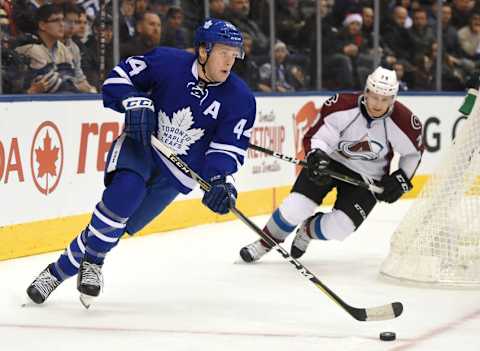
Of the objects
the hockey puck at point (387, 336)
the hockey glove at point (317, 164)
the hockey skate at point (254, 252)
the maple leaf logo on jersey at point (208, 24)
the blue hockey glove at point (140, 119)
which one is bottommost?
the hockey skate at point (254, 252)

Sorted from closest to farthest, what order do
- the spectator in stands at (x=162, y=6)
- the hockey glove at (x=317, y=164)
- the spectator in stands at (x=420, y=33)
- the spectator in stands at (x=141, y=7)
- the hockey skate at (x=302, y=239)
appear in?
1. the hockey glove at (x=317, y=164)
2. the hockey skate at (x=302, y=239)
3. the spectator in stands at (x=141, y=7)
4. the spectator in stands at (x=162, y=6)
5. the spectator in stands at (x=420, y=33)

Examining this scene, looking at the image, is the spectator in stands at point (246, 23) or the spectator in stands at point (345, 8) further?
the spectator in stands at point (345, 8)

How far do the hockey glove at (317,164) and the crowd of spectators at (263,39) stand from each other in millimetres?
942

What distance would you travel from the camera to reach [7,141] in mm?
5383

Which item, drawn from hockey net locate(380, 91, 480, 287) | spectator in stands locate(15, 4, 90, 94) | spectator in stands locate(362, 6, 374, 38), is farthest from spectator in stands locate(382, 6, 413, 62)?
hockey net locate(380, 91, 480, 287)

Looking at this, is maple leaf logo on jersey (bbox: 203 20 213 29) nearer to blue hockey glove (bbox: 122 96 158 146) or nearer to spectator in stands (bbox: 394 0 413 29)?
blue hockey glove (bbox: 122 96 158 146)

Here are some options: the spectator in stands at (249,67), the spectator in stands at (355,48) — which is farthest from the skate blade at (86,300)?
the spectator in stands at (355,48)

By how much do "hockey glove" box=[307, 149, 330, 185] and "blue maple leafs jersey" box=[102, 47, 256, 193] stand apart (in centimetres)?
103

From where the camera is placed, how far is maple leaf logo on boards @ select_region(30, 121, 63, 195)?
5.59 metres

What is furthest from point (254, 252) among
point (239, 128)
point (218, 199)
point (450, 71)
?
point (450, 71)

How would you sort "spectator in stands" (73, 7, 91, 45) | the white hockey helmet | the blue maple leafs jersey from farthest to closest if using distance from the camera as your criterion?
1. "spectator in stands" (73, 7, 91, 45)
2. the white hockey helmet
3. the blue maple leafs jersey

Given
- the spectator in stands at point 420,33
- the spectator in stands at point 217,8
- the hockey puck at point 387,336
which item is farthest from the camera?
the spectator in stands at point 420,33

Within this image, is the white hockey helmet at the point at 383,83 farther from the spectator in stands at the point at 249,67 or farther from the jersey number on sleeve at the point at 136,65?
the spectator in stands at the point at 249,67

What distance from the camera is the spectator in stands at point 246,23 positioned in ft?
25.5
